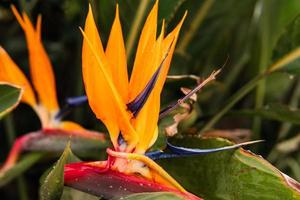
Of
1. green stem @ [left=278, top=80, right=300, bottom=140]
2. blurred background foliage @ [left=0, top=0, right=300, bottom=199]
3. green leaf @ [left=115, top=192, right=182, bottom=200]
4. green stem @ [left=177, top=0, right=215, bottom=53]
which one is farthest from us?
green stem @ [left=278, top=80, right=300, bottom=140]

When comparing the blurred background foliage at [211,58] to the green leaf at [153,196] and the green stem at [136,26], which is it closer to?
the green stem at [136,26]

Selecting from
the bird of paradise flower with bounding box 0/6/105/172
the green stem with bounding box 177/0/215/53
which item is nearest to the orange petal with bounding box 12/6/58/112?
the bird of paradise flower with bounding box 0/6/105/172

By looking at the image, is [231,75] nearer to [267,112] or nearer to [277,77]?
[277,77]

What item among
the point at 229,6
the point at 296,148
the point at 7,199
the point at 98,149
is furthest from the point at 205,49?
the point at 7,199

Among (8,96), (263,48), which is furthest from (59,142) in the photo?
(263,48)

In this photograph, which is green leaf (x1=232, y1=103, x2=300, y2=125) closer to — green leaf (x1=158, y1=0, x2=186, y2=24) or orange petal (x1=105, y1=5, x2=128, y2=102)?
green leaf (x1=158, y1=0, x2=186, y2=24)

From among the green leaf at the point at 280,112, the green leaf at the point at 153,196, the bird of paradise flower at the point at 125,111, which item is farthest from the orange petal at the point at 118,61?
the green leaf at the point at 280,112
